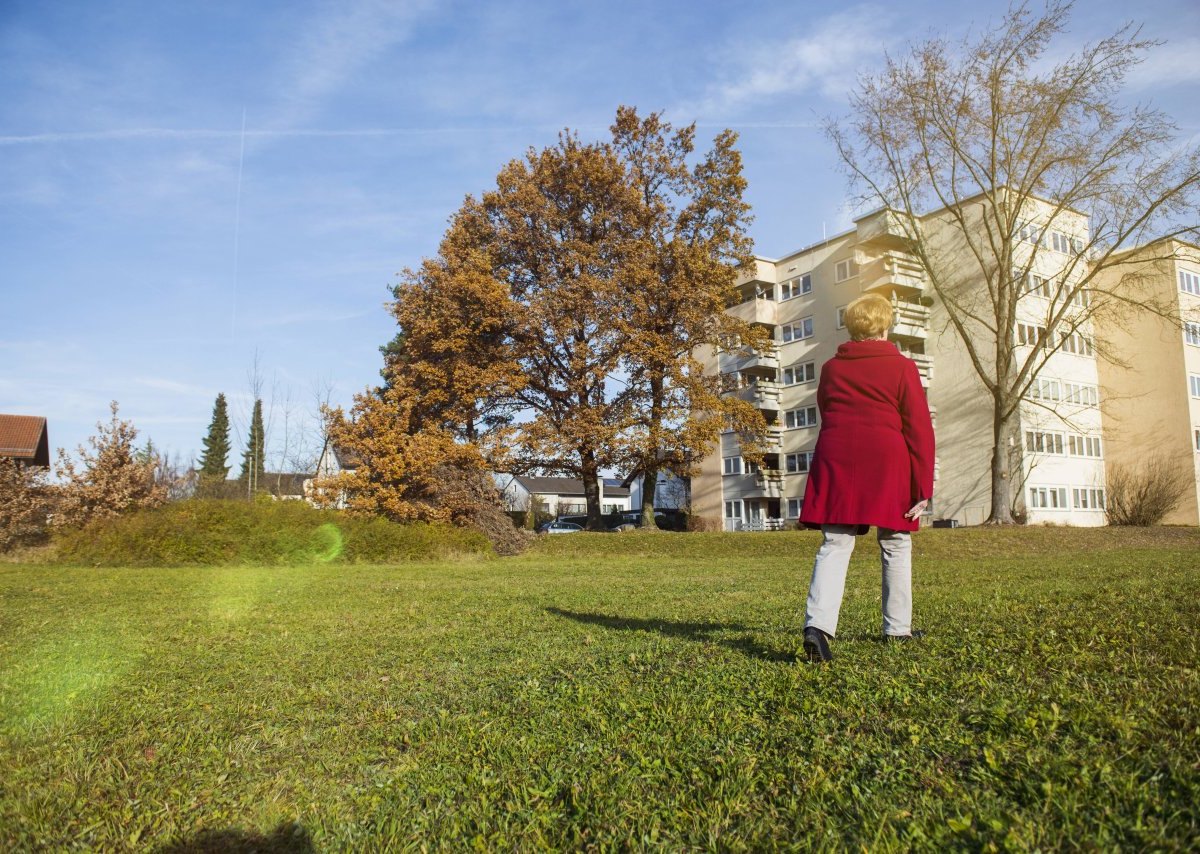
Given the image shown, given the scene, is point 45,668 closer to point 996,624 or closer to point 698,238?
point 996,624

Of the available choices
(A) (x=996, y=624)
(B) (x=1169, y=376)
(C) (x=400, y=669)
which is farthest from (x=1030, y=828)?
(B) (x=1169, y=376)

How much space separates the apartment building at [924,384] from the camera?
3884cm

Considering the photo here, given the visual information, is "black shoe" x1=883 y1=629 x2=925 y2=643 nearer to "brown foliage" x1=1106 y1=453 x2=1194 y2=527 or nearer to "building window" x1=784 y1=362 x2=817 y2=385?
"brown foliage" x1=1106 y1=453 x2=1194 y2=527

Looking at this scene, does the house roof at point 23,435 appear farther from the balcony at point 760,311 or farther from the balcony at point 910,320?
the balcony at point 910,320

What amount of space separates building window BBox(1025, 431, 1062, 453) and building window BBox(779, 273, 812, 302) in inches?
602

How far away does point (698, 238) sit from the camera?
1230 inches

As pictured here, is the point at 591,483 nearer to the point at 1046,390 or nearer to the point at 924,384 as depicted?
the point at 924,384

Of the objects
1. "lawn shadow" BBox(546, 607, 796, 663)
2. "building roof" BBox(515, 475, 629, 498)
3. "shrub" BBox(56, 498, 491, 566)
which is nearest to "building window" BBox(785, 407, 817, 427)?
"shrub" BBox(56, 498, 491, 566)

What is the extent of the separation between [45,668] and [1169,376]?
1991 inches

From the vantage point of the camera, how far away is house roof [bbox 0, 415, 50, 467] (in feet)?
157

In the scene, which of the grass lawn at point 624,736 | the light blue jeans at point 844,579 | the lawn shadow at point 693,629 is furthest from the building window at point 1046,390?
the light blue jeans at point 844,579

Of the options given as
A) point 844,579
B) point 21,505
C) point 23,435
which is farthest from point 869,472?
point 23,435

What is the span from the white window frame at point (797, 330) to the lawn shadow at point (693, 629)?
43124 mm

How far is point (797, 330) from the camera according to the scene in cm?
4888
